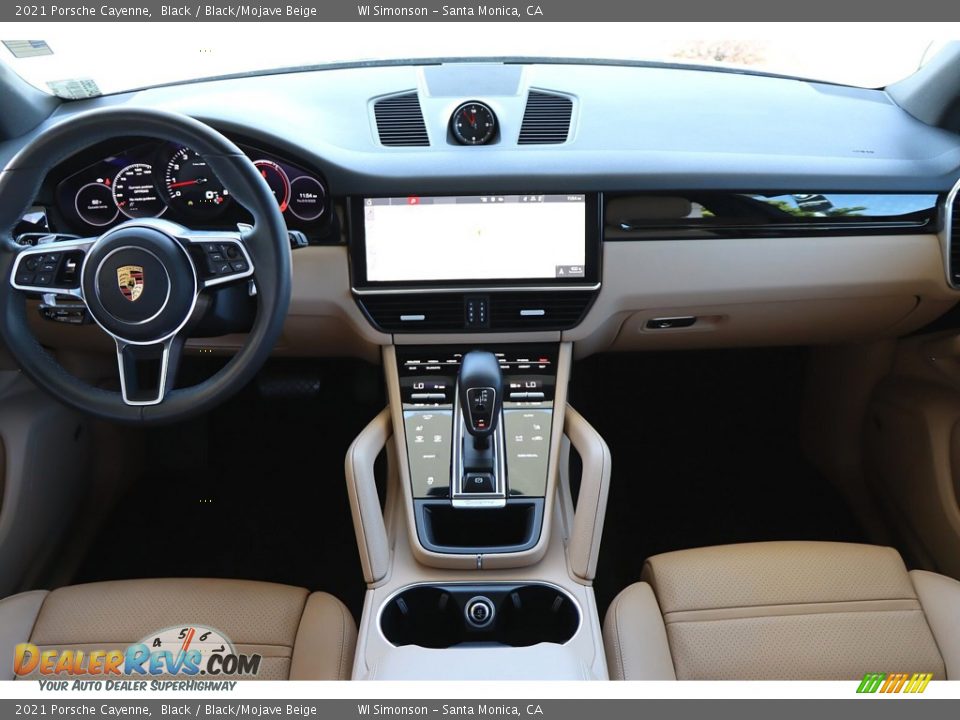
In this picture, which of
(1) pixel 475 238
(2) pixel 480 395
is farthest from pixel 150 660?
(1) pixel 475 238

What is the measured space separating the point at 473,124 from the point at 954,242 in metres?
1.08

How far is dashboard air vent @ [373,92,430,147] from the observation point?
1.67 metres

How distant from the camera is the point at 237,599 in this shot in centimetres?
141

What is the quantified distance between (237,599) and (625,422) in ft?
4.70

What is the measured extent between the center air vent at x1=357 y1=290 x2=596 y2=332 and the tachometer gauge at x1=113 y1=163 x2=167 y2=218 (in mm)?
477

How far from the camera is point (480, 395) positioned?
1.57 metres

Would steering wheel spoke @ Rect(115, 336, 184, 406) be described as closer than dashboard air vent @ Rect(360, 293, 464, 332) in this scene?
Yes

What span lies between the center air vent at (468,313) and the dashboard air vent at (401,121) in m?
0.33

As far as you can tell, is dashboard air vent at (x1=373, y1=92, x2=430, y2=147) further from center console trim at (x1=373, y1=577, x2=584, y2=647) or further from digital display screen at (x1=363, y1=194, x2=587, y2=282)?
center console trim at (x1=373, y1=577, x2=584, y2=647)

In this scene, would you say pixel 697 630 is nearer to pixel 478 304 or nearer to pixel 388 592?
pixel 388 592

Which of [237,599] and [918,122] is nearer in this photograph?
[237,599]

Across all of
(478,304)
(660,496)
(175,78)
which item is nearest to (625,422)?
(660,496)

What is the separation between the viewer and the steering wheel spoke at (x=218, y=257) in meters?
1.29

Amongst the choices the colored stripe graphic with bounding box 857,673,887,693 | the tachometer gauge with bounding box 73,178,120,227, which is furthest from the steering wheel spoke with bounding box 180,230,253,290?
the colored stripe graphic with bounding box 857,673,887,693
